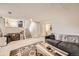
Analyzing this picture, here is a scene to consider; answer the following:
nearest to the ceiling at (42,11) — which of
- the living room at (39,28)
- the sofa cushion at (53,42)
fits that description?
the living room at (39,28)

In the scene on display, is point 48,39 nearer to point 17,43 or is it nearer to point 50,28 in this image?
point 50,28

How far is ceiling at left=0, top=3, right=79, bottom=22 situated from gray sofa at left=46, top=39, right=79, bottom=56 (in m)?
0.20

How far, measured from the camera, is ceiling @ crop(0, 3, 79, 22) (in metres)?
1.12

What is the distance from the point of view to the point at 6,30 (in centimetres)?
112

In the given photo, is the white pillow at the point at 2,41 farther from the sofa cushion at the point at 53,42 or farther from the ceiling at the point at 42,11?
the sofa cushion at the point at 53,42

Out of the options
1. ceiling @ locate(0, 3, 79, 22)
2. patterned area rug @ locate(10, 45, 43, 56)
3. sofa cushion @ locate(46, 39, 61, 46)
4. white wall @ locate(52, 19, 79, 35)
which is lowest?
patterned area rug @ locate(10, 45, 43, 56)

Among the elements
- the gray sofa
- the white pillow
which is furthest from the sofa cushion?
the white pillow

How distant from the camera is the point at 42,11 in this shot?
1134 mm

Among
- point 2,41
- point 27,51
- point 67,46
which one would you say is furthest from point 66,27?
point 2,41

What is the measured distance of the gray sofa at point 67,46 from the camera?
1100mm

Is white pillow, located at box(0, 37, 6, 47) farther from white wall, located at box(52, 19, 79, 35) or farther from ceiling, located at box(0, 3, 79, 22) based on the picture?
white wall, located at box(52, 19, 79, 35)

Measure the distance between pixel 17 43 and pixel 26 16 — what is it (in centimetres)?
26

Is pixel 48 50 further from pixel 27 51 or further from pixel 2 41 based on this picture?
pixel 2 41

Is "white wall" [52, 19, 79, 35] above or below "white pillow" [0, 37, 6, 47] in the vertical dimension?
above
